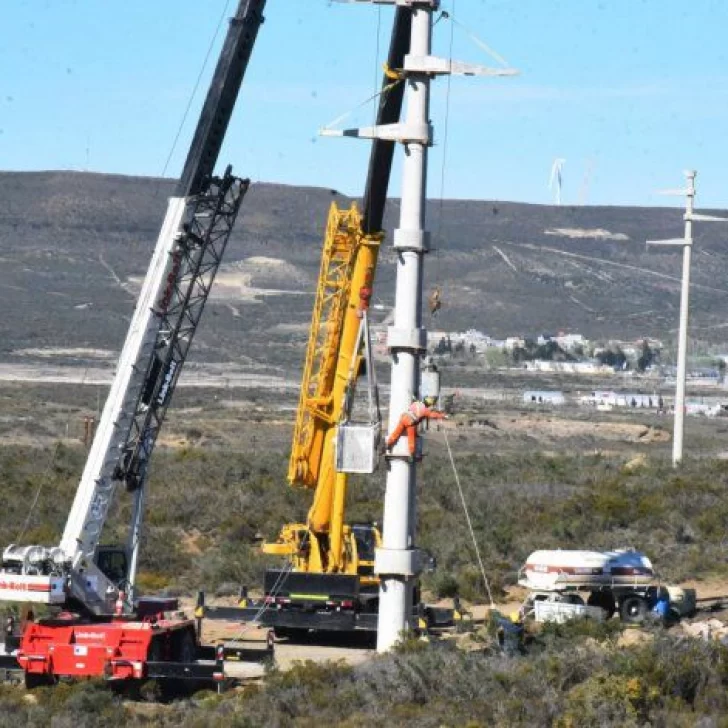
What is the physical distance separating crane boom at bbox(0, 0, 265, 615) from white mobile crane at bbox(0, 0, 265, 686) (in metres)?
0.01

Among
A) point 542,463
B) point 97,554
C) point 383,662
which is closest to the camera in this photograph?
point 383,662

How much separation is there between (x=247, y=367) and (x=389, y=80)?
122868 millimetres

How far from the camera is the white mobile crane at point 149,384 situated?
2173 cm

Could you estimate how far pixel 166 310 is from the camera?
22781 mm

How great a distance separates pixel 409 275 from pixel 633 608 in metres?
8.41

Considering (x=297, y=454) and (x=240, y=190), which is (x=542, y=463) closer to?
(x=297, y=454)

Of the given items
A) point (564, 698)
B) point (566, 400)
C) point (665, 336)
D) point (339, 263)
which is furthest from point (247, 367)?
point (564, 698)

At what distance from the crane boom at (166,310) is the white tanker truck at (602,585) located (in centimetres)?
616

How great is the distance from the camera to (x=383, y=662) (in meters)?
18.4

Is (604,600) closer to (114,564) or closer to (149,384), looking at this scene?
(114,564)

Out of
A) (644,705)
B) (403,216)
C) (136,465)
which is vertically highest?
(403,216)

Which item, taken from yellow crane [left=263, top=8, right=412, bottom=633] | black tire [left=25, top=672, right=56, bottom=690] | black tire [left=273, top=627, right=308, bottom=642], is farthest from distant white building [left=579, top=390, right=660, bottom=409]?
black tire [left=25, top=672, right=56, bottom=690]

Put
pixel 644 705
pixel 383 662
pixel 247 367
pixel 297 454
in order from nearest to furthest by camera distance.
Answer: pixel 644 705 → pixel 383 662 → pixel 297 454 → pixel 247 367

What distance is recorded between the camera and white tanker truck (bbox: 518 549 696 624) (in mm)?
26078
